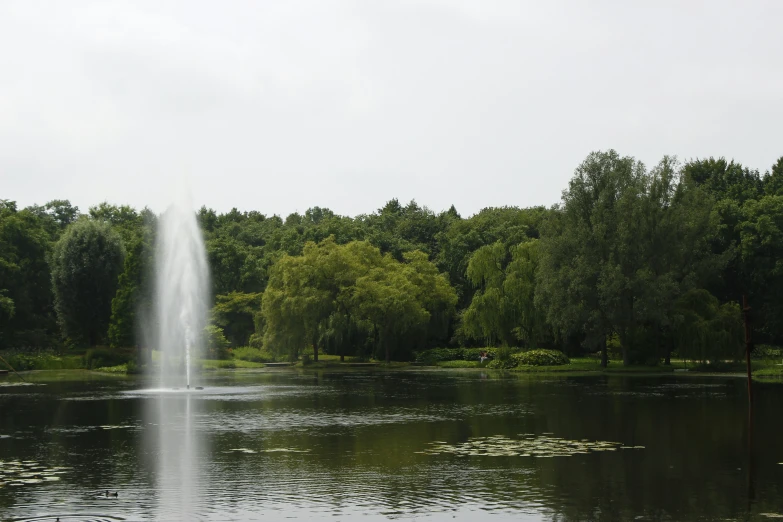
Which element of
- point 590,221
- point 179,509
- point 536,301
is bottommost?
point 179,509

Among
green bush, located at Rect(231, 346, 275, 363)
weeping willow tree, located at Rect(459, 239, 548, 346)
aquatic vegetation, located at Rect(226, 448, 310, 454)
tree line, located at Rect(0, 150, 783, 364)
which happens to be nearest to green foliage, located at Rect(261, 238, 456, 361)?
tree line, located at Rect(0, 150, 783, 364)

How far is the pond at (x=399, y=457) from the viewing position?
667 inches

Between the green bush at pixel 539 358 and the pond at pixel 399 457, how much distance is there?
75.3 feet

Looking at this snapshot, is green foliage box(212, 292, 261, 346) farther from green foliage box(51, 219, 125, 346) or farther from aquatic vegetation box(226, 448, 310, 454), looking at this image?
aquatic vegetation box(226, 448, 310, 454)

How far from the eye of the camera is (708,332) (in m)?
58.5

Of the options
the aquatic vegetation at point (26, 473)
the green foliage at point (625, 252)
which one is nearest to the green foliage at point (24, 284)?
the green foliage at point (625, 252)

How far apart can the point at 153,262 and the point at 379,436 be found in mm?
54158

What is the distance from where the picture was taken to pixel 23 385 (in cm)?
5512

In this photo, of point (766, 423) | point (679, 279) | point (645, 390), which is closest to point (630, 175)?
point (679, 279)

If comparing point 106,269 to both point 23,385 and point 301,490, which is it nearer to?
point 23,385

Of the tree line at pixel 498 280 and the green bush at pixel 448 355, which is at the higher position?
the tree line at pixel 498 280

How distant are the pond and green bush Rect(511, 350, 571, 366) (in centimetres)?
2297

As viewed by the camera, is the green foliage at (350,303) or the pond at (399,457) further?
the green foliage at (350,303)

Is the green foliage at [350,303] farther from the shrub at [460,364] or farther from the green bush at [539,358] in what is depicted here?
the green bush at [539,358]
